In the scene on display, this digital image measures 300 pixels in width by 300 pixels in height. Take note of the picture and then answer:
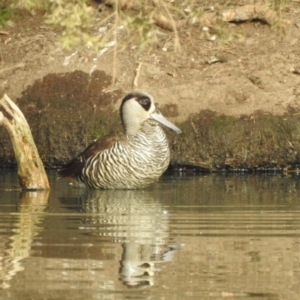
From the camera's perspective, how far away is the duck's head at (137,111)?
16281 millimetres

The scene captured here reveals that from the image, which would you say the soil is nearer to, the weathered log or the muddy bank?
the muddy bank

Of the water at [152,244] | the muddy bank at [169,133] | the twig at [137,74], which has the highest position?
the twig at [137,74]

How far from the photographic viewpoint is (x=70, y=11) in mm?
8828

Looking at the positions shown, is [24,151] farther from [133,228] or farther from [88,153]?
[133,228]

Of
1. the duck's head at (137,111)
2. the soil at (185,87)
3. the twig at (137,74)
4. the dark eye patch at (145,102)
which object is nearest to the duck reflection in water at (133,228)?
the duck's head at (137,111)

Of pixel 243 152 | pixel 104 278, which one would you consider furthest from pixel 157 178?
pixel 104 278

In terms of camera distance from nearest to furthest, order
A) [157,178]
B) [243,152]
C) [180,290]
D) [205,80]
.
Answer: [180,290] → [157,178] → [243,152] → [205,80]

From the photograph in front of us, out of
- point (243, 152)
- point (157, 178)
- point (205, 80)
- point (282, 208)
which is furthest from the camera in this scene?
point (205, 80)

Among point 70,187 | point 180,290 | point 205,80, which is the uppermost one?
point 205,80

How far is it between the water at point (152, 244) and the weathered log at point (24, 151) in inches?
9.6

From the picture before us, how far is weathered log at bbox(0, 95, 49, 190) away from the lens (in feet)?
50.1

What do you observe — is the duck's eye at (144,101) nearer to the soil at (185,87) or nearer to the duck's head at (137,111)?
the duck's head at (137,111)

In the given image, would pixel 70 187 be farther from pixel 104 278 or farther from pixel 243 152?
pixel 104 278

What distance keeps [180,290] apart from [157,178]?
728 centimetres
